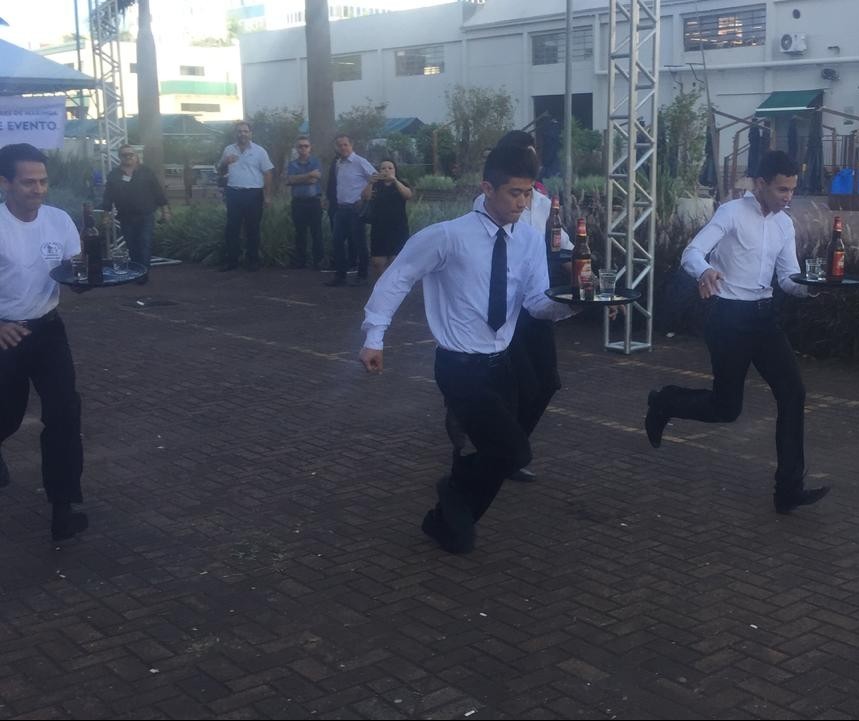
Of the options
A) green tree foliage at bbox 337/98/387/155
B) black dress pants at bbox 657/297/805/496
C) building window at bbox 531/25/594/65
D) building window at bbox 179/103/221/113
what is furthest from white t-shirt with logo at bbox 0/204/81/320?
building window at bbox 179/103/221/113

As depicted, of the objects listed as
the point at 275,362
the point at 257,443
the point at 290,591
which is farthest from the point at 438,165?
the point at 290,591

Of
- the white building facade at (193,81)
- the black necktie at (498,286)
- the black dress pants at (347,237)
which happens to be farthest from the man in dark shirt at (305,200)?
the white building facade at (193,81)

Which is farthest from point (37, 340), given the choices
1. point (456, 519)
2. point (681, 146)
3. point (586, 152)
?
point (586, 152)

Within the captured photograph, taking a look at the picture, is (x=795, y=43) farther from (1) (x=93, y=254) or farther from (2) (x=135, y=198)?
(1) (x=93, y=254)

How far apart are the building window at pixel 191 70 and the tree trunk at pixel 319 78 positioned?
77.7 metres

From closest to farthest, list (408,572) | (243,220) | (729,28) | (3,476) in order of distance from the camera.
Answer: (408,572) → (3,476) → (243,220) → (729,28)

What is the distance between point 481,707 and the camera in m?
4.14

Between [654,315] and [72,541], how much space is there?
299 inches

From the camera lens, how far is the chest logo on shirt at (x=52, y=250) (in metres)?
6.01

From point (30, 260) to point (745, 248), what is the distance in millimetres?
3748

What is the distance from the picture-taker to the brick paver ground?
4.30 m

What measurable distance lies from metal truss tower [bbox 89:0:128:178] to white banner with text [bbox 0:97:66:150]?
4.67 m

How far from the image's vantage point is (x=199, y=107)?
91.7 meters

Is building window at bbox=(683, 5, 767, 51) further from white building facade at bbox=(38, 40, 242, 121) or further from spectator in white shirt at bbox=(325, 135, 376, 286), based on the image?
white building facade at bbox=(38, 40, 242, 121)
